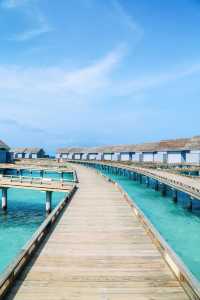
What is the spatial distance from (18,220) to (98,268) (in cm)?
1828

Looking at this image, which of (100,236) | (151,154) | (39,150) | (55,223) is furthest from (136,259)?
(39,150)

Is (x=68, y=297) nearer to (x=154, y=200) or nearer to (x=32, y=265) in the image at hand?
(x=32, y=265)

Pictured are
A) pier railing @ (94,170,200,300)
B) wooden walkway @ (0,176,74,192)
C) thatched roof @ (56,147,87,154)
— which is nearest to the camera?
pier railing @ (94,170,200,300)

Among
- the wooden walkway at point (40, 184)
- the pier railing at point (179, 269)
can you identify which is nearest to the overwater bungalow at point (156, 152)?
the wooden walkway at point (40, 184)

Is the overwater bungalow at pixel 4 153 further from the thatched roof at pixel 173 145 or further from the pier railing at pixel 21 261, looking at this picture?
the pier railing at pixel 21 261

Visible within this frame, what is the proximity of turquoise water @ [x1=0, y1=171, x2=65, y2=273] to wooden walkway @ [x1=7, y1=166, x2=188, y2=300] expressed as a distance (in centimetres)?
329

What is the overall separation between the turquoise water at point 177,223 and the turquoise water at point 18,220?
9.23 meters

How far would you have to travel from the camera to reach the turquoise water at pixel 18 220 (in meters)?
18.6

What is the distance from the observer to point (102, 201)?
20.9m

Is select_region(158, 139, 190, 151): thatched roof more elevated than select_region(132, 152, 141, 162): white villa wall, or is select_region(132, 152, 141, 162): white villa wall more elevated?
select_region(158, 139, 190, 151): thatched roof

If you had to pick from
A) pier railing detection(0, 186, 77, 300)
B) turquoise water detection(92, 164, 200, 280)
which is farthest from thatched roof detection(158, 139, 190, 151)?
pier railing detection(0, 186, 77, 300)

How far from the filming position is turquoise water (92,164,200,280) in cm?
1805

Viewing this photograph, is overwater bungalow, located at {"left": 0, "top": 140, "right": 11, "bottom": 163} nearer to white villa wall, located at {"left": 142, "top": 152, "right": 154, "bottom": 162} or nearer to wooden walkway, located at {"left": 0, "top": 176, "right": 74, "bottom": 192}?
white villa wall, located at {"left": 142, "top": 152, "right": 154, "bottom": 162}

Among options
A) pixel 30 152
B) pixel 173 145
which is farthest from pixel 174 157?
pixel 30 152
